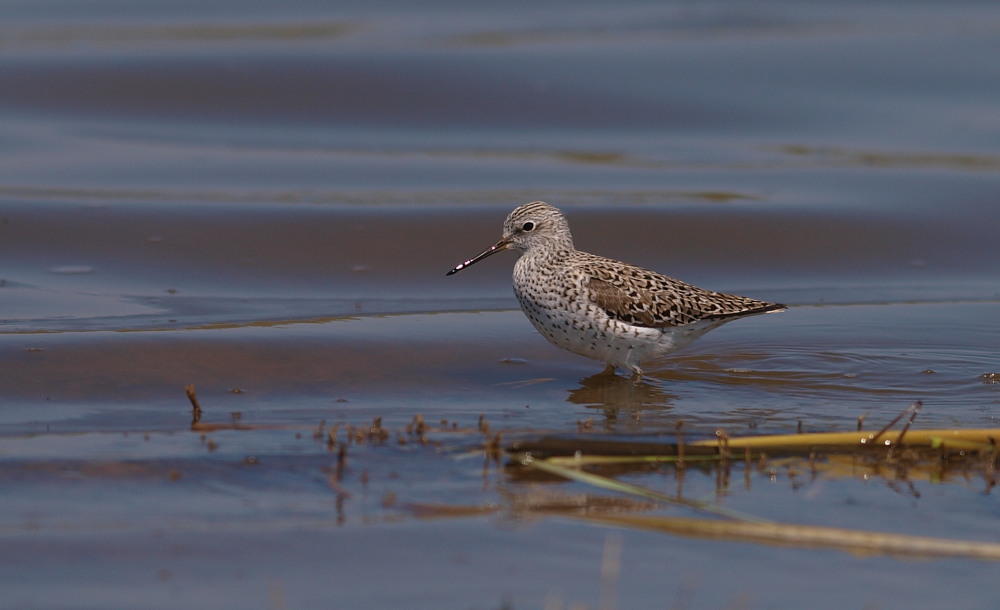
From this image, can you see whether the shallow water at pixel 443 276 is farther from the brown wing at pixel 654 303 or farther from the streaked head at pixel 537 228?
the streaked head at pixel 537 228

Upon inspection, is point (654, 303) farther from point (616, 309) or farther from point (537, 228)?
point (537, 228)

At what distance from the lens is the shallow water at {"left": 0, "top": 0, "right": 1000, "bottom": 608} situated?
5.46 metres

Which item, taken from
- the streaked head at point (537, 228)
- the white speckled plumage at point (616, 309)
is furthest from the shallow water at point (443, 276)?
the streaked head at point (537, 228)

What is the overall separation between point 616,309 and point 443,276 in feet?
10.4

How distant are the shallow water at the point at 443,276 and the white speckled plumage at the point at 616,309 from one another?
0.29 metres

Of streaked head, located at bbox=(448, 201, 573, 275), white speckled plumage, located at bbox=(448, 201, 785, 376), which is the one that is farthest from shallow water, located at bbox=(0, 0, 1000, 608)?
streaked head, located at bbox=(448, 201, 573, 275)

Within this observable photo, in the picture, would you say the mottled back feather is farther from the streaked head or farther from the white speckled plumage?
the streaked head

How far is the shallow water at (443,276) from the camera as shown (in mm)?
5457

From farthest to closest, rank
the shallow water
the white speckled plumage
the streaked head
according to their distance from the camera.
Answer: the streaked head, the white speckled plumage, the shallow water

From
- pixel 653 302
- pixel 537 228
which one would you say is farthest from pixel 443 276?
pixel 653 302

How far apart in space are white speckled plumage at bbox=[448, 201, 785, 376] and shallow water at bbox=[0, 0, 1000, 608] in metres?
0.29

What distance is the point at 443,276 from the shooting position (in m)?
11.7

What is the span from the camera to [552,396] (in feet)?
27.9

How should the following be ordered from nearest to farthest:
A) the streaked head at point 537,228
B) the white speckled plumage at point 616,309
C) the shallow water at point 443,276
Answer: the shallow water at point 443,276, the white speckled plumage at point 616,309, the streaked head at point 537,228
